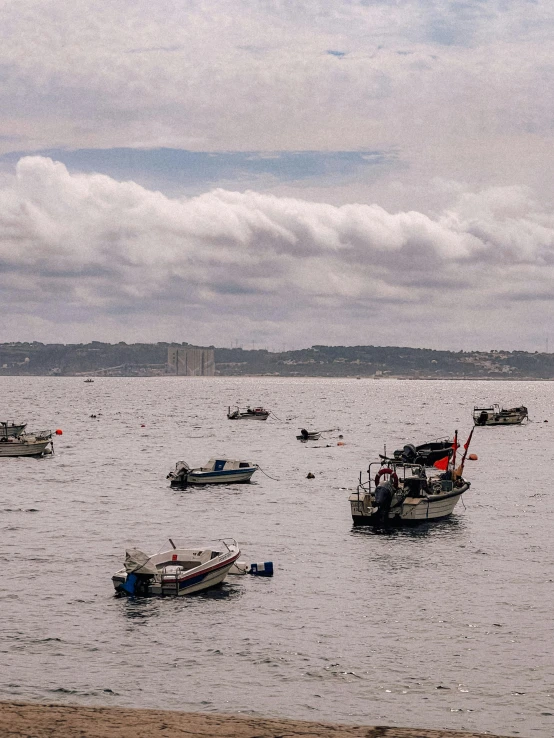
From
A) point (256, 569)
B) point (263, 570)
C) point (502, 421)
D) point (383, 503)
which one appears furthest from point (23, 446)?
point (502, 421)

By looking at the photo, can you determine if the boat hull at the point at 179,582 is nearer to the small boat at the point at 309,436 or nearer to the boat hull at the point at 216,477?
the boat hull at the point at 216,477

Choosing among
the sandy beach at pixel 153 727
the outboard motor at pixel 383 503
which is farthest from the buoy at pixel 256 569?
the sandy beach at pixel 153 727

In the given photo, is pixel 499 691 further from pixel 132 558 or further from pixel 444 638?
pixel 132 558

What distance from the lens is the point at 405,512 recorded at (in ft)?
193

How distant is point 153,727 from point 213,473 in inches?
2400

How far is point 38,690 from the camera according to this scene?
28297 mm

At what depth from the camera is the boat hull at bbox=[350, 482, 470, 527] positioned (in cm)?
5850

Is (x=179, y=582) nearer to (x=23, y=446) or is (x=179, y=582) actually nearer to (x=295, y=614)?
(x=295, y=614)

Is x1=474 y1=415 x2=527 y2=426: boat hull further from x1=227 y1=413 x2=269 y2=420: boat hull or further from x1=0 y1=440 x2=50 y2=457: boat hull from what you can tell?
x1=0 y1=440 x2=50 y2=457: boat hull

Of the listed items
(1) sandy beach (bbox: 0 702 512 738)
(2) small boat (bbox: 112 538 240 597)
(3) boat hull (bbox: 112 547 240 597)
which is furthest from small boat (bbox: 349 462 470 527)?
(1) sandy beach (bbox: 0 702 512 738)

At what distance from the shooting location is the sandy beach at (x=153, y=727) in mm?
20500

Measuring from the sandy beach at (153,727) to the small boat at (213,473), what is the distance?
189 feet

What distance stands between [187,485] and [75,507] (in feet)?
47.5

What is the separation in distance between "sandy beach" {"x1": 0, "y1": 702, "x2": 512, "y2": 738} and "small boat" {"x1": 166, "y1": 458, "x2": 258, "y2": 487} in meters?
57.6
